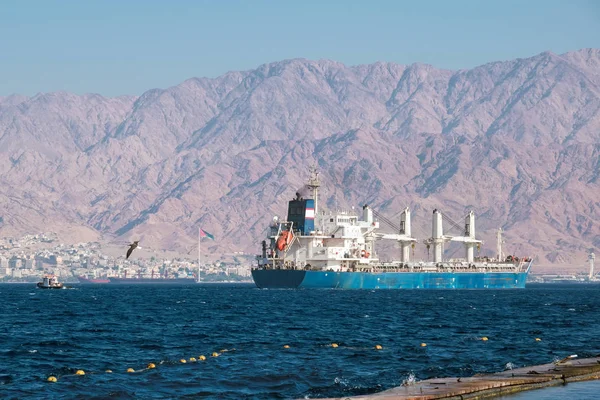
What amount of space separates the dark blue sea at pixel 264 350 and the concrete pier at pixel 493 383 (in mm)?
4470

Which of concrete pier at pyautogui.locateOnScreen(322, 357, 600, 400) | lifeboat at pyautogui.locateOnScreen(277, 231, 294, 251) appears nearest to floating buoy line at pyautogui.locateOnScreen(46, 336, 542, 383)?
concrete pier at pyautogui.locateOnScreen(322, 357, 600, 400)

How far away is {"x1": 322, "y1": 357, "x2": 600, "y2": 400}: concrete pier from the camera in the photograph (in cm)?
4303

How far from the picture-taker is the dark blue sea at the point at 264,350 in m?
51.9

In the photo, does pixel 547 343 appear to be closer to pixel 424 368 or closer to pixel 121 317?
pixel 424 368

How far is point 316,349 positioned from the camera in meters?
67.6

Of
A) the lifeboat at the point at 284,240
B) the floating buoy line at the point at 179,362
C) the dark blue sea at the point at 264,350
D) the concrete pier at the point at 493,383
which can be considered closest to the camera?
the concrete pier at the point at 493,383

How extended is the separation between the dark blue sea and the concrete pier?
4470mm

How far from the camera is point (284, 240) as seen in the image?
186m

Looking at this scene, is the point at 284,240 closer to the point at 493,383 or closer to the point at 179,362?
the point at 179,362

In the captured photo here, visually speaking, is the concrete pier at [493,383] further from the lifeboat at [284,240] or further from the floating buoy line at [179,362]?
the lifeboat at [284,240]

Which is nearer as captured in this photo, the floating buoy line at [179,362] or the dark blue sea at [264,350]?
the dark blue sea at [264,350]

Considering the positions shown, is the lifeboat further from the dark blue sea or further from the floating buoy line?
the floating buoy line

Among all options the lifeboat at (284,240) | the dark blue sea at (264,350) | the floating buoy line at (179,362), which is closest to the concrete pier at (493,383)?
the dark blue sea at (264,350)

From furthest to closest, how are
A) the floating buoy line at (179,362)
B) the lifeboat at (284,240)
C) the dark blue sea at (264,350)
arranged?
the lifeboat at (284,240) → the floating buoy line at (179,362) → the dark blue sea at (264,350)
